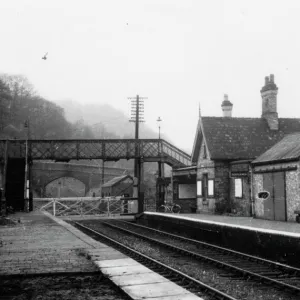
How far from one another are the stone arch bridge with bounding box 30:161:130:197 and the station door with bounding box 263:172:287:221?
129ft

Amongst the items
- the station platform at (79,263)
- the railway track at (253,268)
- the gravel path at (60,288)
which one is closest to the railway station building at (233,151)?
the railway track at (253,268)

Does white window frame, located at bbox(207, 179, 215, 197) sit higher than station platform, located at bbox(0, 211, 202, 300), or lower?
higher

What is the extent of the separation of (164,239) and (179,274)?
8.14m

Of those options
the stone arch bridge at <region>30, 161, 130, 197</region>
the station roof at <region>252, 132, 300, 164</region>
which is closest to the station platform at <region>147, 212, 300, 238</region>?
Answer: the station roof at <region>252, 132, 300, 164</region>

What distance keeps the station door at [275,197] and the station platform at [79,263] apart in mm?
9102

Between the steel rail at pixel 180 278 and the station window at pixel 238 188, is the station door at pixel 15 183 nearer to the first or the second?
the station window at pixel 238 188

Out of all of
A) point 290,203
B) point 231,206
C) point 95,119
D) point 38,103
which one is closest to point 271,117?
point 231,206

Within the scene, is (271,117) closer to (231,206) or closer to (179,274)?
(231,206)

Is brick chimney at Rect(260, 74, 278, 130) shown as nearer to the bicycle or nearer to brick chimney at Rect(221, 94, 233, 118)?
brick chimney at Rect(221, 94, 233, 118)

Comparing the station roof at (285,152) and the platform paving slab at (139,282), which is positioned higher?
the station roof at (285,152)

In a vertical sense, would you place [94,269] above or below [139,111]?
below

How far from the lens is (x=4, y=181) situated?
2880 cm

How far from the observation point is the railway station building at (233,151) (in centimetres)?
2433

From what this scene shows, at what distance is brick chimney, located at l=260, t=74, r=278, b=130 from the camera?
89.9 feet
